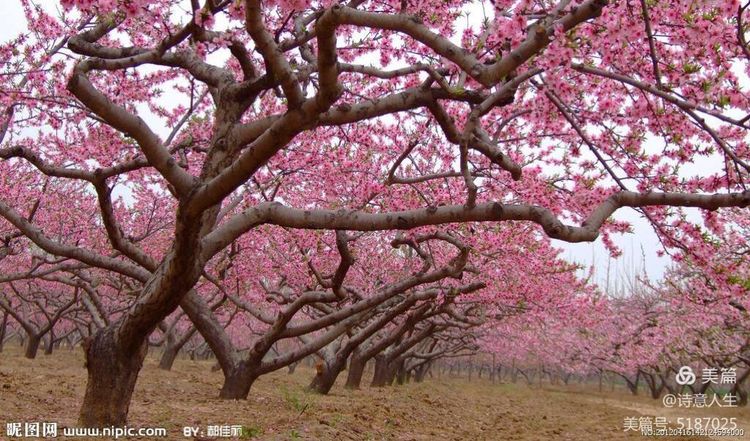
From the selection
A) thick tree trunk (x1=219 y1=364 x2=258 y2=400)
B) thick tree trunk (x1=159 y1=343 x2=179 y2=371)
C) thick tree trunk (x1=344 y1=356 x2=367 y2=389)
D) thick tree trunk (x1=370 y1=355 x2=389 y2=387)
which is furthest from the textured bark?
thick tree trunk (x1=219 y1=364 x2=258 y2=400)

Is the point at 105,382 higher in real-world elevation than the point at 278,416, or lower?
higher

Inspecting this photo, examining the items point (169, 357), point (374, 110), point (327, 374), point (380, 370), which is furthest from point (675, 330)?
point (374, 110)

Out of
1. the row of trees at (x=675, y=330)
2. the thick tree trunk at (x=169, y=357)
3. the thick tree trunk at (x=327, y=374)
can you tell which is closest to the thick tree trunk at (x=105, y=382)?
the row of trees at (x=675, y=330)

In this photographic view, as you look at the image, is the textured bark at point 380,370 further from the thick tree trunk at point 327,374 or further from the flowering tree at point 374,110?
the flowering tree at point 374,110

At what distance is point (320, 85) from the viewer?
3986 mm

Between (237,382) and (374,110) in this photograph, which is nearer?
(374,110)

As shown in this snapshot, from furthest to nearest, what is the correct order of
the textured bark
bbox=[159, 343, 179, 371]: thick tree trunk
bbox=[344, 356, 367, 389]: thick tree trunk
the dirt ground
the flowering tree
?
the textured bark
bbox=[159, 343, 179, 371]: thick tree trunk
bbox=[344, 356, 367, 389]: thick tree trunk
the dirt ground
the flowering tree

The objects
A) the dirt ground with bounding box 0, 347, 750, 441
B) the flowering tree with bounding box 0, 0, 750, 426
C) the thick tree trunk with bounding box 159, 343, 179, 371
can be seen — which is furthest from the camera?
the thick tree trunk with bounding box 159, 343, 179, 371

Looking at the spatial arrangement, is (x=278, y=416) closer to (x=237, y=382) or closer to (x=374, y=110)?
(x=237, y=382)

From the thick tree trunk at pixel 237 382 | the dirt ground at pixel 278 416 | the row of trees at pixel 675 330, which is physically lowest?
the dirt ground at pixel 278 416

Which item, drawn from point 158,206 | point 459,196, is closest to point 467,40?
point 459,196

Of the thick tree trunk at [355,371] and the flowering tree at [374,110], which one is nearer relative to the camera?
the flowering tree at [374,110]

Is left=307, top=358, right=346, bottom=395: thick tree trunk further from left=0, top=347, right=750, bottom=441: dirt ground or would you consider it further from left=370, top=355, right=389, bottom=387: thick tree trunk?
left=370, top=355, right=389, bottom=387: thick tree trunk

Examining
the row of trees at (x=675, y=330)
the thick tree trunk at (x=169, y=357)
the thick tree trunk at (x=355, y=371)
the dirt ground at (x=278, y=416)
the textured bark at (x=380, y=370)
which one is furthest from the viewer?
the textured bark at (x=380, y=370)
